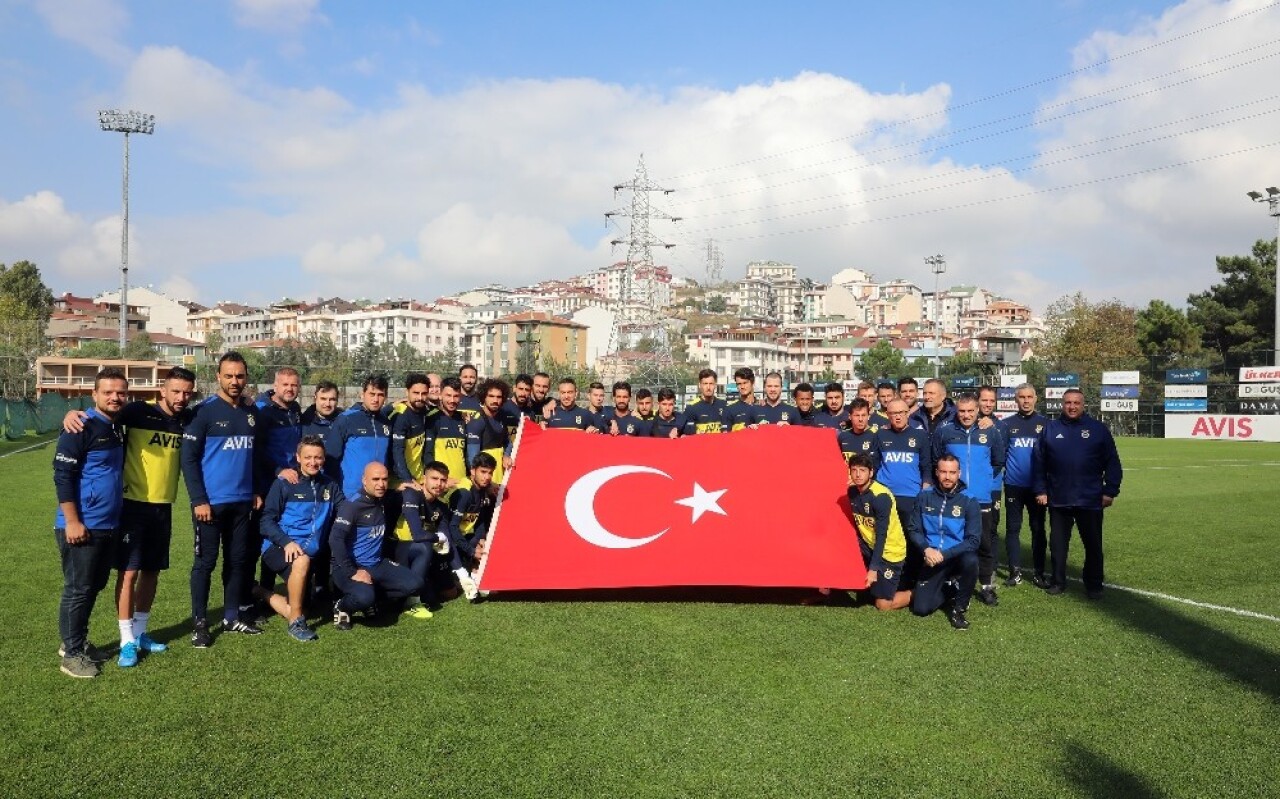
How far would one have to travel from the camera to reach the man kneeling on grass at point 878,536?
668 cm

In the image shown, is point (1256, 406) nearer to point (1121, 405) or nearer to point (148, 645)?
point (1121, 405)

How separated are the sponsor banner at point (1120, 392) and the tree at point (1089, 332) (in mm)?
21015

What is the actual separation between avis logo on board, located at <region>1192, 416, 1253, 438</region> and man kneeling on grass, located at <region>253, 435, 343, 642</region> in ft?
116

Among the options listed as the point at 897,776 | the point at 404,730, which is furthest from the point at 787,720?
the point at 404,730

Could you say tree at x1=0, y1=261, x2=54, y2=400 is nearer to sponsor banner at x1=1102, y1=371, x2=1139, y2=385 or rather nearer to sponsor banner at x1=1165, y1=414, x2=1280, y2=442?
sponsor banner at x1=1102, y1=371, x2=1139, y2=385

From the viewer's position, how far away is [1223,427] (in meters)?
32.4

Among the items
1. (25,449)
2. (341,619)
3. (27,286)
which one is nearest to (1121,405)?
(341,619)

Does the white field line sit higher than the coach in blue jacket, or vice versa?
the coach in blue jacket

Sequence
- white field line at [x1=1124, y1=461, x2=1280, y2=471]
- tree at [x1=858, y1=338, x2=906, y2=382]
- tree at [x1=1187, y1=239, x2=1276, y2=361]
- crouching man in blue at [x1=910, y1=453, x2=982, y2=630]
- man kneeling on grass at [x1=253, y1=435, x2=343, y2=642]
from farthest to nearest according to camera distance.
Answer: tree at [x1=858, y1=338, x2=906, y2=382] → tree at [x1=1187, y1=239, x2=1276, y2=361] → white field line at [x1=1124, y1=461, x2=1280, y2=471] → crouching man in blue at [x1=910, y1=453, x2=982, y2=630] → man kneeling on grass at [x1=253, y1=435, x2=343, y2=642]

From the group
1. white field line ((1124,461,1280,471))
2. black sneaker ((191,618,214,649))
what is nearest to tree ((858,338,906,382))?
white field line ((1124,461,1280,471))

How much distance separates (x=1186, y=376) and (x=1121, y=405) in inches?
115

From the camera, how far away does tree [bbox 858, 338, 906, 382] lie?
68812 millimetres

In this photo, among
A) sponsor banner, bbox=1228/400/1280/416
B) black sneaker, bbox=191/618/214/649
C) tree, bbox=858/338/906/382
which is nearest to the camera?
black sneaker, bbox=191/618/214/649

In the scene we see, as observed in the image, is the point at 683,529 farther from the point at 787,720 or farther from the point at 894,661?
the point at 787,720
